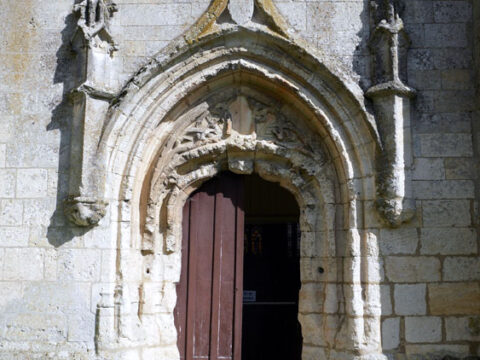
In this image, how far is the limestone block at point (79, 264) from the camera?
448cm

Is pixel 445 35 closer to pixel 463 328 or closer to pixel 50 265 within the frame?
pixel 463 328

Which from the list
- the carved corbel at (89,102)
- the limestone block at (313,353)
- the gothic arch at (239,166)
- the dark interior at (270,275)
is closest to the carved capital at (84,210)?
the carved corbel at (89,102)

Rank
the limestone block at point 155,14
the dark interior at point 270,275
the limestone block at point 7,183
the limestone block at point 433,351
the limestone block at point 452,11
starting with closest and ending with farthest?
the limestone block at point 433,351, the limestone block at point 7,183, the limestone block at point 452,11, the limestone block at point 155,14, the dark interior at point 270,275

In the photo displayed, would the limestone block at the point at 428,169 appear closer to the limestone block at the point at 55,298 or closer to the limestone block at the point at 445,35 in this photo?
the limestone block at the point at 445,35

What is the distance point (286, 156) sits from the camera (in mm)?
4895

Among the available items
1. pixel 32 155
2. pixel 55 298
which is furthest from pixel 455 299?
pixel 32 155

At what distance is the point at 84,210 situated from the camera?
4.44m

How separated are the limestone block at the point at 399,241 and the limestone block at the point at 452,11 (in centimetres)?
177

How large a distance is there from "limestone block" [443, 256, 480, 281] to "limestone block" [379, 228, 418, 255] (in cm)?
29

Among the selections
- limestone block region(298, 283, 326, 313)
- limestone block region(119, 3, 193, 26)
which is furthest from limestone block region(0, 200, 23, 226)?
limestone block region(298, 283, 326, 313)

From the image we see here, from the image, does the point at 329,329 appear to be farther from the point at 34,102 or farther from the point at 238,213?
the point at 34,102

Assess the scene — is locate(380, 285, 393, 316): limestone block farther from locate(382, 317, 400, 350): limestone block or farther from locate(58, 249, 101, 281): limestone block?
locate(58, 249, 101, 281): limestone block

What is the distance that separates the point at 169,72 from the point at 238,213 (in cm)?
135

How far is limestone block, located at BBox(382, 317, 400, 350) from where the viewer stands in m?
4.38
